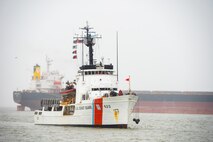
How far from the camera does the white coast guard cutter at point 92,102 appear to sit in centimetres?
4659

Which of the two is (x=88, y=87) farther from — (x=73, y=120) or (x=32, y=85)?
(x=32, y=85)

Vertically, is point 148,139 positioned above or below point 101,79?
below

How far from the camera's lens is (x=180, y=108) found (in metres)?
112

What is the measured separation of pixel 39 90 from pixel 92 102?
85328mm

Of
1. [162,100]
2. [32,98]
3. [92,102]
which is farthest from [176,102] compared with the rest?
[92,102]

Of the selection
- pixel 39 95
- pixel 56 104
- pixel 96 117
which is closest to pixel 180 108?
pixel 39 95

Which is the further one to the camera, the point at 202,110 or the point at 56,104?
the point at 202,110

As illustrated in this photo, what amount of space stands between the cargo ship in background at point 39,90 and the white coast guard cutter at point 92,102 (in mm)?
65523

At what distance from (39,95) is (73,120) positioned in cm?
7394

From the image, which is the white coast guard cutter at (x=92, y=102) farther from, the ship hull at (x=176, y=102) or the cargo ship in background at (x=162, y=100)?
the ship hull at (x=176, y=102)

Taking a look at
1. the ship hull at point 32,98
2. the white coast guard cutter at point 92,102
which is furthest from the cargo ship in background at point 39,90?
the white coast guard cutter at point 92,102

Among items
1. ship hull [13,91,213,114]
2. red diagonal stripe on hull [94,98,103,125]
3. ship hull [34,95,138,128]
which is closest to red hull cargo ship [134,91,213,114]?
ship hull [13,91,213,114]

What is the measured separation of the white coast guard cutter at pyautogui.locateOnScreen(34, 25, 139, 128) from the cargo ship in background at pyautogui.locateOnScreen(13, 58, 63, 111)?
2580 inches

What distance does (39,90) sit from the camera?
131375 mm
